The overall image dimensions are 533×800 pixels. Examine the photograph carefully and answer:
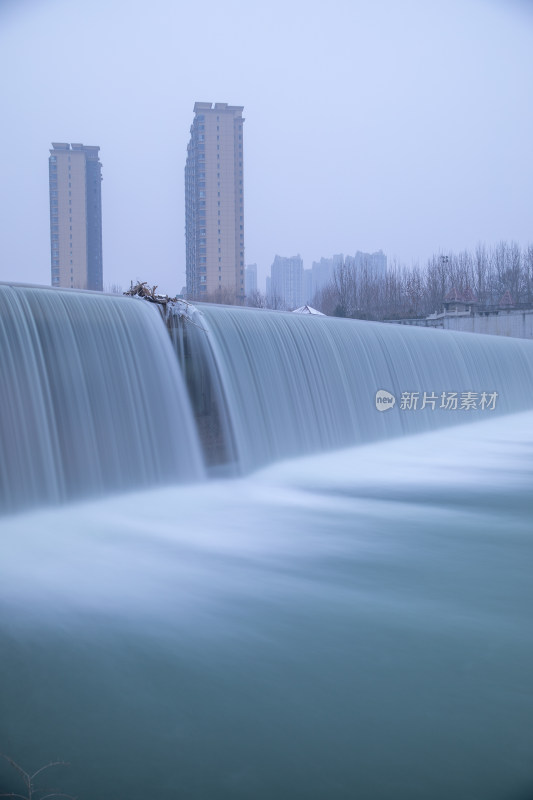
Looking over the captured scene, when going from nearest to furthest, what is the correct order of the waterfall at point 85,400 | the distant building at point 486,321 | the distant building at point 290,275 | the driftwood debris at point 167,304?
the waterfall at point 85,400
the driftwood debris at point 167,304
the distant building at point 486,321
the distant building at point 290,275

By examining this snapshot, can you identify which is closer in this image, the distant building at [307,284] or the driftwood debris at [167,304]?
the driftwood debris at [167,304]

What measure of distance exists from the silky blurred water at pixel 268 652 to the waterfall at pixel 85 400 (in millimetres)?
383

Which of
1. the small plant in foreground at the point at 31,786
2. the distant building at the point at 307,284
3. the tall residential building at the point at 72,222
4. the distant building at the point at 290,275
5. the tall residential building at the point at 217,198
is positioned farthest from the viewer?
the distant building at the point at 307,284

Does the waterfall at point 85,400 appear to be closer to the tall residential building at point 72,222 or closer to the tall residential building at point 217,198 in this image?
the tall residential building at point 217,198

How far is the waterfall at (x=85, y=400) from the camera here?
230 inches

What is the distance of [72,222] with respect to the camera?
76750 millimetres

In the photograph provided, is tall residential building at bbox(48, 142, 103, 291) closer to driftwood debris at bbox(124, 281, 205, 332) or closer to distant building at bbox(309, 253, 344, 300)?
distant building at bbox(309, 253, 344, 300)

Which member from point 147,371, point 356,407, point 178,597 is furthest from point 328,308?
point 178,597

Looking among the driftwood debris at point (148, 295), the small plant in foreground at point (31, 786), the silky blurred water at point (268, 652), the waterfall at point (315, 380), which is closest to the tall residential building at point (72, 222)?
the waterfall at point (315, 380)

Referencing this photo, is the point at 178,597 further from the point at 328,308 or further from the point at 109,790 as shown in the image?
the point at 328,308

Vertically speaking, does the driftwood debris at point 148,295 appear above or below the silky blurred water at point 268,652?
above

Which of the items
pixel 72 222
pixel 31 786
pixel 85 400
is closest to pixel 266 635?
pixel 31 786

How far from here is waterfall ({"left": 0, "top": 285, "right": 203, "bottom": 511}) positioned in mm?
5840

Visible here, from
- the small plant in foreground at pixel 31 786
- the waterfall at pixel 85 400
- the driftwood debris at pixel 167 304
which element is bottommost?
the small plant in foreground at pixel 31 786
